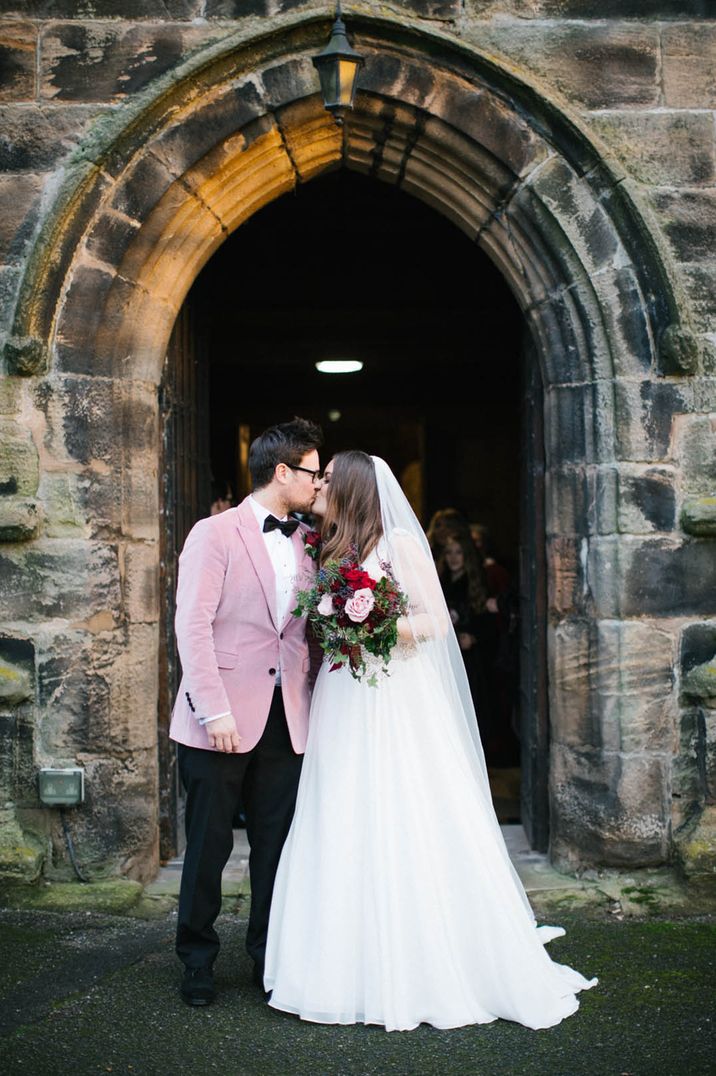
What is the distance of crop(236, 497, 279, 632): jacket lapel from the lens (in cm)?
384

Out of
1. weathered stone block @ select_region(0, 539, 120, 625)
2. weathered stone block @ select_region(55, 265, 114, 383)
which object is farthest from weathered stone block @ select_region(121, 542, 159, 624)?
weathered stone block @ select_region(55, 265, 114, 383)

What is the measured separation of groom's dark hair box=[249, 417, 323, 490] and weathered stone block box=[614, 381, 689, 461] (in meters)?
1.59

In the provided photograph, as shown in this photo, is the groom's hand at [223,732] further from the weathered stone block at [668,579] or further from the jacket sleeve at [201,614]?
the weathered stone block at [668,579]

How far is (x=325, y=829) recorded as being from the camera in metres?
Result: 3.70

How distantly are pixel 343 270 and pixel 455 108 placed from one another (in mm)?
3008

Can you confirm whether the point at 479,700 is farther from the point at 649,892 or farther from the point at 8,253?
the point at 8,253

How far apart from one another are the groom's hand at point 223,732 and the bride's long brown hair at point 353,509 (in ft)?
2.20

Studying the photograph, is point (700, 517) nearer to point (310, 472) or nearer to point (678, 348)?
point (678, 348)

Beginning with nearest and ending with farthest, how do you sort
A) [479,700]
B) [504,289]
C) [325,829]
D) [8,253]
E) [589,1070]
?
1. [589,1070]
2. [325,829]
3. [8,253]
4. [479,700]
5. [504,289]

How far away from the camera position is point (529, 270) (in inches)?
201

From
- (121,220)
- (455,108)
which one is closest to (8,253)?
(121,220)

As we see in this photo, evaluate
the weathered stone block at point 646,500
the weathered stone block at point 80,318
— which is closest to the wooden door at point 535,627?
the weathered stone block at point 646,500

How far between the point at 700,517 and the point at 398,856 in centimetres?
210

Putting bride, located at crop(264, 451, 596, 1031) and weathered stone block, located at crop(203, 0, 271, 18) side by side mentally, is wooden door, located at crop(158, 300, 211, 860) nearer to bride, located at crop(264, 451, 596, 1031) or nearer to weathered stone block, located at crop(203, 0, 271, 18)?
weathered stone block, located at crop(203, 0, 271, 18)
